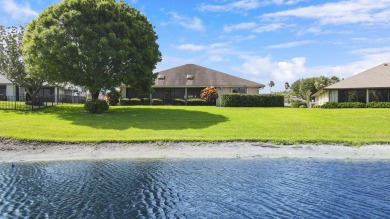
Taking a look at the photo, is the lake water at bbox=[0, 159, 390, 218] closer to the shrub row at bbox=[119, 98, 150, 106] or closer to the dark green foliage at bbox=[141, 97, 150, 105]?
the shrub row at bbox=[119, 98, 150, 106]

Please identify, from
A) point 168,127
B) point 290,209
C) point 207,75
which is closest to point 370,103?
point 207,75

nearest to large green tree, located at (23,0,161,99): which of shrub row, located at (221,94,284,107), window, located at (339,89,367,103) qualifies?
shrub row, located at (221,94,284,107)

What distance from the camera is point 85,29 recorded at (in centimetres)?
3500

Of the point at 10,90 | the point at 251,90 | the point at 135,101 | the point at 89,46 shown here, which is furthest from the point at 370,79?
the point at 10,90

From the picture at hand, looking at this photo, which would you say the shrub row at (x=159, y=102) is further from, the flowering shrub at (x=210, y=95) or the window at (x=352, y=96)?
the window at (x=352, y=96)

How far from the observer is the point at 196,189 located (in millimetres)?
14594

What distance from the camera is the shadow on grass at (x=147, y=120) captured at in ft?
101

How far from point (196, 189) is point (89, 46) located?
2467 centimetres

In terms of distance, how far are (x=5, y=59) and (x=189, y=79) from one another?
1172 inches

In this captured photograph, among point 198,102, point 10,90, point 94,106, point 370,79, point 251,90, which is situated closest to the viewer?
point 94,106

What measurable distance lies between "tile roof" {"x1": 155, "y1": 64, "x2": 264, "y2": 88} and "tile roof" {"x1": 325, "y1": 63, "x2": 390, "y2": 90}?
13.6 metres

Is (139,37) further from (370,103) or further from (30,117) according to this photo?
(370,103)

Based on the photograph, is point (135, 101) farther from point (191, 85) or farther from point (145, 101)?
point (191, 85)

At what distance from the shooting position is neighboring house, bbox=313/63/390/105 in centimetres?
5031
